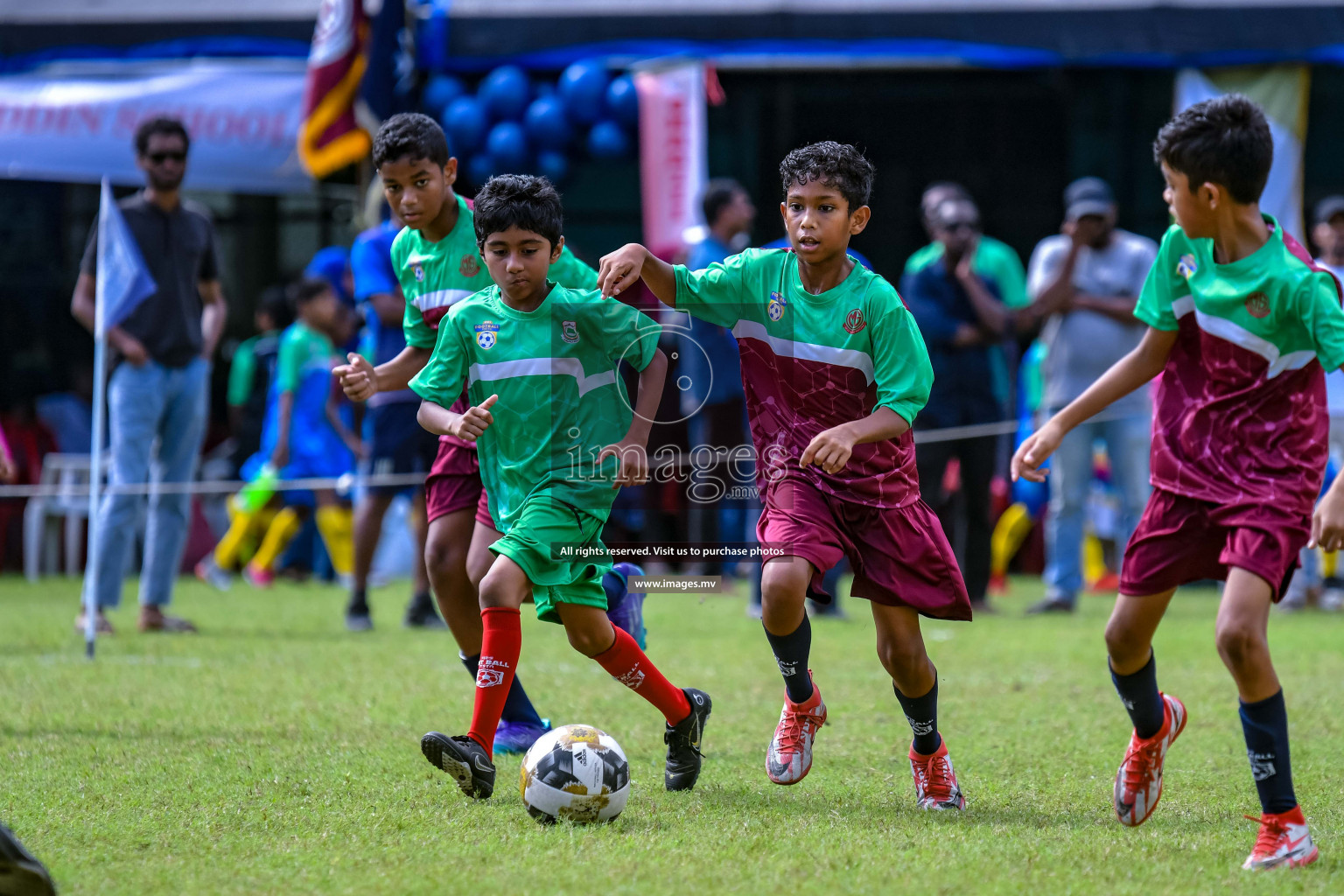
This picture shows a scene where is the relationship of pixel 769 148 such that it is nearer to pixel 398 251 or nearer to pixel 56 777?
pixel 398 251

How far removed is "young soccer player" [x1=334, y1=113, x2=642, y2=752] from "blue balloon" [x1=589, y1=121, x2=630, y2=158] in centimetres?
667

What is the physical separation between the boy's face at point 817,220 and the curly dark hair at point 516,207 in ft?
2.18

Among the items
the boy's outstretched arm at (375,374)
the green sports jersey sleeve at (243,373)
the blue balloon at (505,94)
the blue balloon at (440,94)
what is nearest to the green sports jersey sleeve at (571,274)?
the boy's outstretched arm at (375,374)

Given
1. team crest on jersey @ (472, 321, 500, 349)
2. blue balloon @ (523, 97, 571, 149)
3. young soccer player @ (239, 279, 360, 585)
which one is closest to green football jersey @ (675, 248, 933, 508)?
team crest on jersey @ (472, 321, 500, 349)

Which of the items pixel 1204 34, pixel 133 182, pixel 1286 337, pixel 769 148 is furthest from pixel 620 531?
pixel 1286 337

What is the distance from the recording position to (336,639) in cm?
756

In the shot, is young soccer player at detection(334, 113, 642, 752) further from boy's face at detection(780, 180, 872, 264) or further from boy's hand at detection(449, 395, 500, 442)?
boy's face at detection(780, 180, 872, 264)

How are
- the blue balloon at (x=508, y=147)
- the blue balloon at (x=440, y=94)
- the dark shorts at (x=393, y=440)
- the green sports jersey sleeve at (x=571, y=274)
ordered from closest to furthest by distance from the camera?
the green sports jersey sleeve at (x=571, y=274)
the dark shorts at (x=393, y=440)
the blue balloon at (x=508, y=147)
the blue balloon at (x=440, y=94)

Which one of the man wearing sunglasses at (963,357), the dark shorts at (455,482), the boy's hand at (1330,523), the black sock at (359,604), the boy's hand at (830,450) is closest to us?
the boy's hand at (1330,523)

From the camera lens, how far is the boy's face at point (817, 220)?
3.89 m

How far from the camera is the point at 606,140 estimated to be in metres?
11.4

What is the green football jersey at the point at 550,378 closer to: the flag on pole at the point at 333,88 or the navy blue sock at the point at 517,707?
the navy blue sock at the point at 517,707

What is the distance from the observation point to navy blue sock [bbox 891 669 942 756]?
3979mm

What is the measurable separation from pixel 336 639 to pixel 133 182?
6.01 metres
